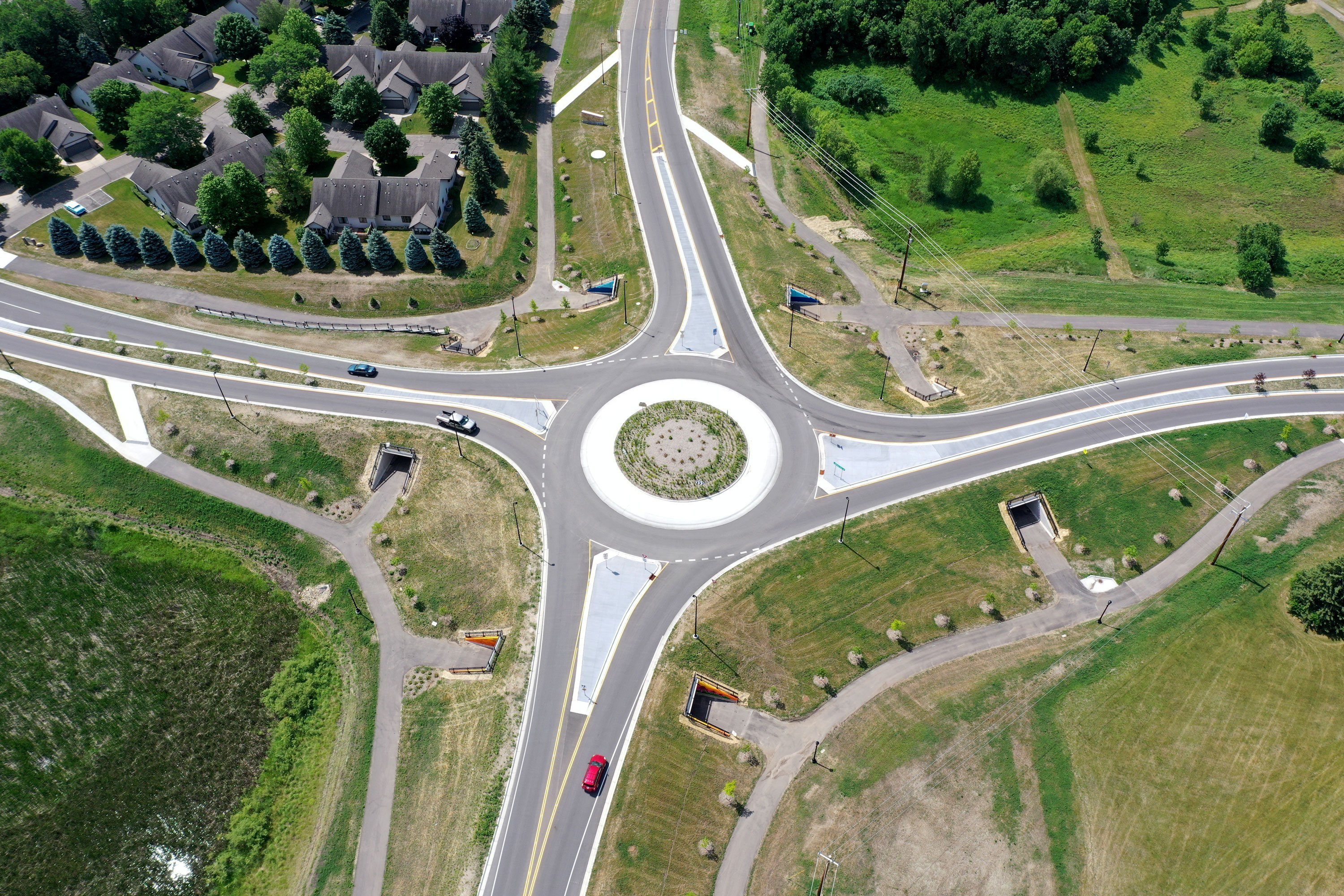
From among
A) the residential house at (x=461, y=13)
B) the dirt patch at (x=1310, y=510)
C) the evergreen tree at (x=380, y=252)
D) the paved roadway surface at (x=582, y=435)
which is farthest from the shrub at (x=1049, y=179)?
the residential house at (x=461, y=13)

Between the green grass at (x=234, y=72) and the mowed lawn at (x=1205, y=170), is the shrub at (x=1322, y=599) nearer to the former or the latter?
the mowed lawn at (x=1205, y=170)

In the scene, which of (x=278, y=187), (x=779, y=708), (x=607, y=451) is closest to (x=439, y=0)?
(x=278, y=187)

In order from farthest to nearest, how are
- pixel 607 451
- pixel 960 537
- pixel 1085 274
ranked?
pixel 1085 274, pixel 607 451, pixel 960 537

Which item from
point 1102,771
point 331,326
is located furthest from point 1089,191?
point 331,326

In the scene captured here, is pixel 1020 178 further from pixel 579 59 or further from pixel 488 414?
pixel 488 414

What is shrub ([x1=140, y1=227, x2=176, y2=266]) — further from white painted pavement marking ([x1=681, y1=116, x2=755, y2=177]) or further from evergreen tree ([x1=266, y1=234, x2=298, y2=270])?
white painted pavement marking ([x1=681, y1=116, x2=755, y2=177])
